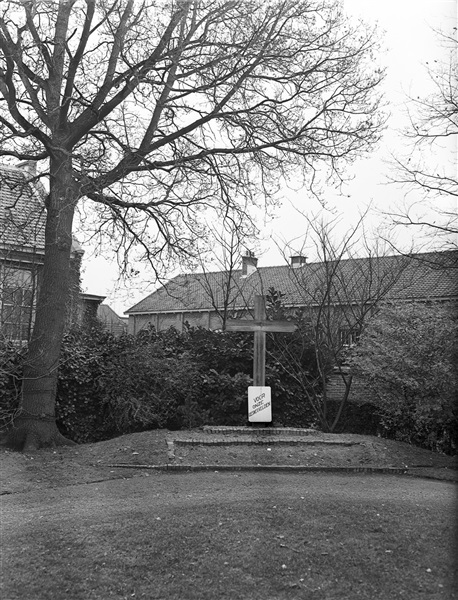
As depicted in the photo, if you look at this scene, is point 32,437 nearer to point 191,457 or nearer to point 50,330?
point 50,330

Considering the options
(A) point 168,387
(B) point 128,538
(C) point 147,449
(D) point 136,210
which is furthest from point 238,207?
(B) point 128,538

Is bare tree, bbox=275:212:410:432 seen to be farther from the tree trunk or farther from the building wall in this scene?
the building wall

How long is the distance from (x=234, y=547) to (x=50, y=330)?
24.2 ft

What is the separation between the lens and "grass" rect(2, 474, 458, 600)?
575 centimetres

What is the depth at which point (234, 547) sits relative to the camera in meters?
6.56

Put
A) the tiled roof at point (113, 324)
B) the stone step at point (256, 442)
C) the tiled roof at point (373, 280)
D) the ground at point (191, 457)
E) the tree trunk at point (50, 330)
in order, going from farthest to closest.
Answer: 1. the tiled roof at point (113, 324)
2. the tiled roof at point (373, 280)
3. the tree trunk at point (50, 330)
4. the stone step at point (256, 442)
5. the ground at point (191, 457)

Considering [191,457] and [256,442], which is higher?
[256,442]

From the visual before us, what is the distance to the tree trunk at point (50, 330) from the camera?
490 inches

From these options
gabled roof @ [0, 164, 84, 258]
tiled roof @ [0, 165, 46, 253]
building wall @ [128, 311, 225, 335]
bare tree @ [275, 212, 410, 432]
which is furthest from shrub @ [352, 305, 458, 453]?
building wall @ [128, 311, 225, 335]

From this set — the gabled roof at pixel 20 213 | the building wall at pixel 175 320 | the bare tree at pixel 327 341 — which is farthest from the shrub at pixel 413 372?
the building wall at pixel 175 320

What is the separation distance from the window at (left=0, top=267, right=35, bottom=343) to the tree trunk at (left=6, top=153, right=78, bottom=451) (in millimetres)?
1090

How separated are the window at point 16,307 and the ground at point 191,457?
128 inches

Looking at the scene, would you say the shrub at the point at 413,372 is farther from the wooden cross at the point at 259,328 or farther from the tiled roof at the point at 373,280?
the wooden cross at the point at 259,328

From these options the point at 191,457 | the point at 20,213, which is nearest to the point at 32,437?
the point at 191,457
